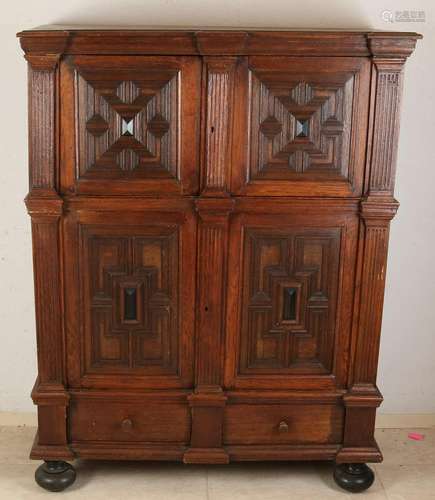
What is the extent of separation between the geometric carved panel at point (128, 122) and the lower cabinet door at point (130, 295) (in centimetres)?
12

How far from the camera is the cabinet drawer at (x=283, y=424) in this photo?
9.43 ft

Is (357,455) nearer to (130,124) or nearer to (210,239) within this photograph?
(210,239)

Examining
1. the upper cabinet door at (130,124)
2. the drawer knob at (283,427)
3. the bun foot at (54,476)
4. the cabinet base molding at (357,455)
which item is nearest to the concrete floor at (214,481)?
the bun foot at (54,476)

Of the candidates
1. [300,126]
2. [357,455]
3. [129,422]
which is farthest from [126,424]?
[300,126]

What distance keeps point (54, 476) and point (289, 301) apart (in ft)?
3.39

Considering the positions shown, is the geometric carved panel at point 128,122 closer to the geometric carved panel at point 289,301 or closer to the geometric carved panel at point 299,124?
the geometric carved panel at point 299,124

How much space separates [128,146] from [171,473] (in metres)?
1.22

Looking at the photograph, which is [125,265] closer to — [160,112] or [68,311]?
[68,311]

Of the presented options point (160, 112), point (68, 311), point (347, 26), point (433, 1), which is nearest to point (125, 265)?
point (68, 311)

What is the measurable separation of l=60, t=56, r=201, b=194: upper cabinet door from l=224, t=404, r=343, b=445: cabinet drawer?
2.64 ft

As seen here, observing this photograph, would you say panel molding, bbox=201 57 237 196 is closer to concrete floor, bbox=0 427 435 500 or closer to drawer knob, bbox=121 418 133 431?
drawer knob, bbox=121 418 133 431

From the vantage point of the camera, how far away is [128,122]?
263 centimetres

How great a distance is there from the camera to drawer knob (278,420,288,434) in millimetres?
2875

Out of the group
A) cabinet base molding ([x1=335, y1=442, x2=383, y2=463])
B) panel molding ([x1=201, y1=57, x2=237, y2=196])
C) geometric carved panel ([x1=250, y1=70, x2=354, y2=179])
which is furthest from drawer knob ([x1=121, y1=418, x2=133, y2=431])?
geometric carved panel ([x1=250, y1=70, x2=354, y2=179])
